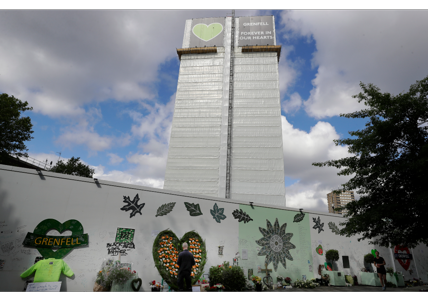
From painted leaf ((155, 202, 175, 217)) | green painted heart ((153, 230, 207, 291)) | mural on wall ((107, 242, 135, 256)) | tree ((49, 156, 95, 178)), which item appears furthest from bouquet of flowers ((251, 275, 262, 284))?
tree ((49, 156, 95, 178))

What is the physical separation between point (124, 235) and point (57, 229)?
2.19 m

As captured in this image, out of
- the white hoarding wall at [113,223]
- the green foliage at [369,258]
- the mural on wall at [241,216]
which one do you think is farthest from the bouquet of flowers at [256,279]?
the green foliage at [369,258]

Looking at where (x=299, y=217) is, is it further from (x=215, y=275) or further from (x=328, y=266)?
(x=215, y=275)

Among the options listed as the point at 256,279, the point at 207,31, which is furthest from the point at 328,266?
the point at 207,31

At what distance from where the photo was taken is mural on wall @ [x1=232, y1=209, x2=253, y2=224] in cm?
1164

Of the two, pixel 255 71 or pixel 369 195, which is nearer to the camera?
pixel 369 195

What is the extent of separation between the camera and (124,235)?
9.06 metres

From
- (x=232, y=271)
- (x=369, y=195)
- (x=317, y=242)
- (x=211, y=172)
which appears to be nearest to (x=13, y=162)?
(x=211, y=172)

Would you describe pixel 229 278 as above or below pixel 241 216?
below

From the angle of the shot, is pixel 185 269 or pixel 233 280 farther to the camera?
pixel 233 280

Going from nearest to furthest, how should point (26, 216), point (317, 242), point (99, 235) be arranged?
1. point (26, 216)
2. point (99, 235)
3. point (317, 242)

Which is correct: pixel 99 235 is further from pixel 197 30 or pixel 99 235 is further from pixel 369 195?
pixel 197 30

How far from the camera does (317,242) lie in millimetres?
13438
